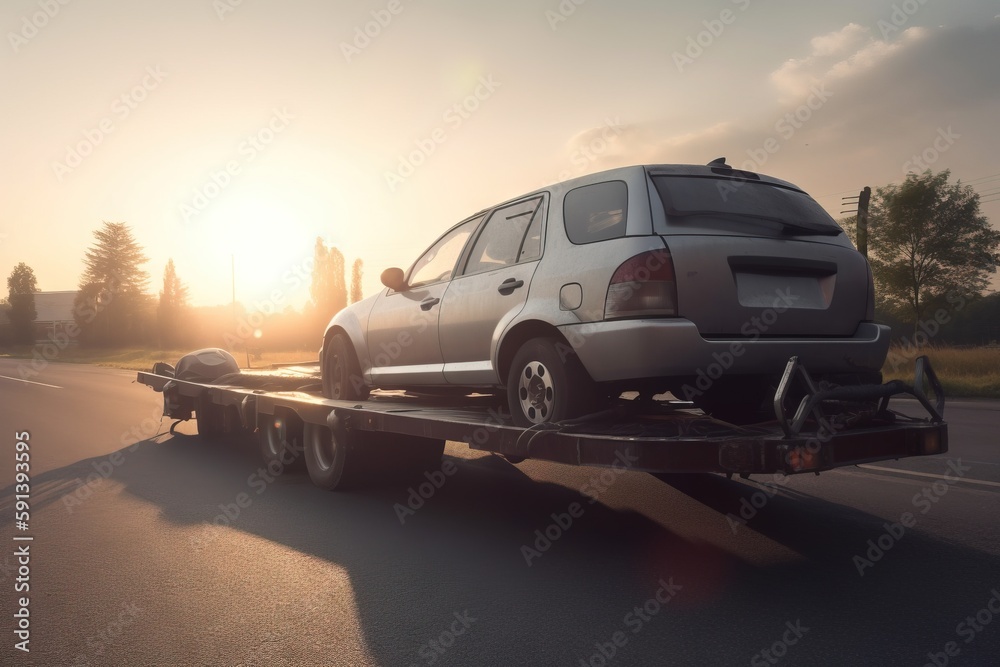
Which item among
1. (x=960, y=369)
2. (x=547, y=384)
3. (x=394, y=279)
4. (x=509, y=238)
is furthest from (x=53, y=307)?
(x=547, y=384)

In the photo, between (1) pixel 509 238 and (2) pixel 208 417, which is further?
(2) pixel 208 417

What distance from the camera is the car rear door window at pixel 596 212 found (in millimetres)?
4348

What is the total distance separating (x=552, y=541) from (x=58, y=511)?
406cm

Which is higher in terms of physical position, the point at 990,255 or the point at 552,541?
the point at 990,255

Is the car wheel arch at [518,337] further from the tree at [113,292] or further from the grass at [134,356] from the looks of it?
the tree at [113,292]

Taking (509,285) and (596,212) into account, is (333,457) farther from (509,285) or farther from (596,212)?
(596,212)

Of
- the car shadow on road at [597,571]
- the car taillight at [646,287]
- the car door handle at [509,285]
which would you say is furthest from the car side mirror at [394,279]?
the car taillight at [646,287]

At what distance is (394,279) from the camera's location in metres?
6.41

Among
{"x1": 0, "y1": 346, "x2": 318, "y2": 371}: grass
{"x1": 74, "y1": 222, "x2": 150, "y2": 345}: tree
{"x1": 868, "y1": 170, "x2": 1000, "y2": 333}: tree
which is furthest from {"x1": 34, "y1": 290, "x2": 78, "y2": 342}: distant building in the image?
{"x1": 868, "y1": 170, "x2": 1000, "y2": 333}: tree

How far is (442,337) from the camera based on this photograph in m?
5.70

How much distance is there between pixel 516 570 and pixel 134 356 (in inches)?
2505

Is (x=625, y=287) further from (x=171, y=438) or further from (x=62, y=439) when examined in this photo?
(x=62, y=439)

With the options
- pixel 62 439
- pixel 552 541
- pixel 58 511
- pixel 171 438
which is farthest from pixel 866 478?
pixel 62 439

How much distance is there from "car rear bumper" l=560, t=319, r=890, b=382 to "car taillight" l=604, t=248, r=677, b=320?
0.20 ft
